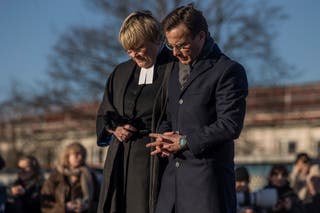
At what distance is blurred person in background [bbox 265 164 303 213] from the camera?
8727mm

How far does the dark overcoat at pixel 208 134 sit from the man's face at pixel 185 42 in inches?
2.5

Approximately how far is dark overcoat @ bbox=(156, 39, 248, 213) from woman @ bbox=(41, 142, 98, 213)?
149 inches

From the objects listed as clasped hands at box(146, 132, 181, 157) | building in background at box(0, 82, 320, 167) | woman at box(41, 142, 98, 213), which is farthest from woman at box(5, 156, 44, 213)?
building in background at box(0, 82, 320, 167)

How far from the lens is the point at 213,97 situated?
4371 mm

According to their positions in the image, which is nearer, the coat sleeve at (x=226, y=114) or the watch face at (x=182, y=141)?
the coat sleeve at (x=226, y=114)

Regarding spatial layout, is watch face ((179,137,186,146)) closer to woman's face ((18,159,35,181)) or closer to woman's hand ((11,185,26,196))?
woman's hand ((11,185,26,196))

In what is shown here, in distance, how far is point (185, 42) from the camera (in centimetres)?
439

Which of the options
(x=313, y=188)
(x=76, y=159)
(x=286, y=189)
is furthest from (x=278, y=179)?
(x=76, y=159)

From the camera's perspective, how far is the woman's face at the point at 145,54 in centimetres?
485

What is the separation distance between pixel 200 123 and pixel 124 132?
65 cm

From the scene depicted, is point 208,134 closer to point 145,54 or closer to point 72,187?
point 145,54

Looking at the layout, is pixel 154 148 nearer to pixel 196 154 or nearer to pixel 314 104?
pixel 196 154

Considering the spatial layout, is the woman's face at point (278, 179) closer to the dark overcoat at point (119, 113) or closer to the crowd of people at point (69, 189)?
the crowd of people at point (69, 189)

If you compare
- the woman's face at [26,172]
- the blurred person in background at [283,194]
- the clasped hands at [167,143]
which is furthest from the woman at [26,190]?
the clasped hands at [167,143]
